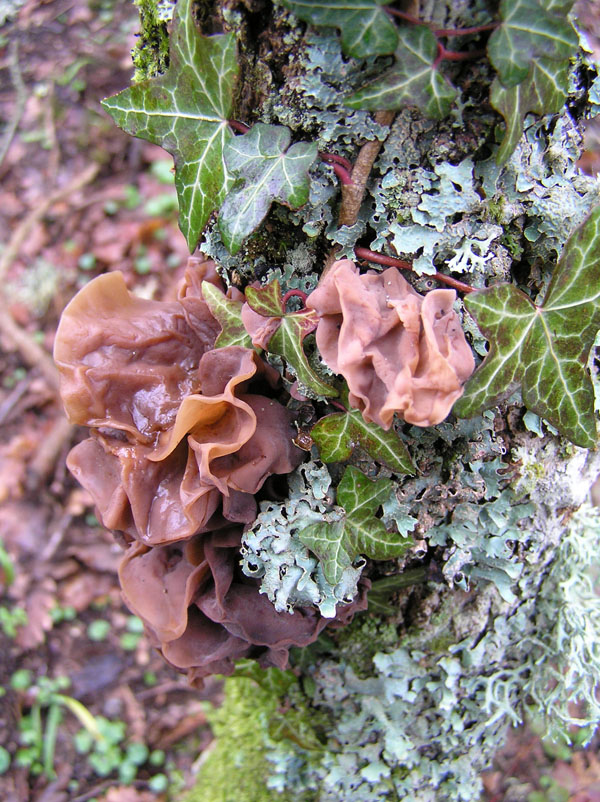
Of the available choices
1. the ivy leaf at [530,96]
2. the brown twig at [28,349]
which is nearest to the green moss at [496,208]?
the ivy leaf at [530,96]

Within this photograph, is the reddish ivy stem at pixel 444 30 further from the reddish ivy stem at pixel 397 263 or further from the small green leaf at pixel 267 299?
the small green leaf at pixel 267 299

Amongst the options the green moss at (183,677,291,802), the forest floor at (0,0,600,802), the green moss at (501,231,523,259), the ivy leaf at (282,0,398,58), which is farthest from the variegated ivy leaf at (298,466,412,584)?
the forest floor at (0,0,600,802)

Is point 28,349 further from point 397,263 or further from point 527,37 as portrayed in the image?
point 527,37

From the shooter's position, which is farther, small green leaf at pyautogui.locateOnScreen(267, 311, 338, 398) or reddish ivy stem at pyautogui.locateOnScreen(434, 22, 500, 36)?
small green leaf at pyautogui.locateOnScreen(267, 311, 338, 398)

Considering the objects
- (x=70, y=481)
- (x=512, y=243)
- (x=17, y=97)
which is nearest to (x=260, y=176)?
(x=512, y=243)

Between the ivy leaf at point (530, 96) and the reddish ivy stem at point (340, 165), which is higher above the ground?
the ivy leaf at point (530, 96)

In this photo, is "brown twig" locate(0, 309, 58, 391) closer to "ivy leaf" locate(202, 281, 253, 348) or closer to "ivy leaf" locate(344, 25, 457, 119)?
"ivy leaf" locate(202, 281, 253, 348)
